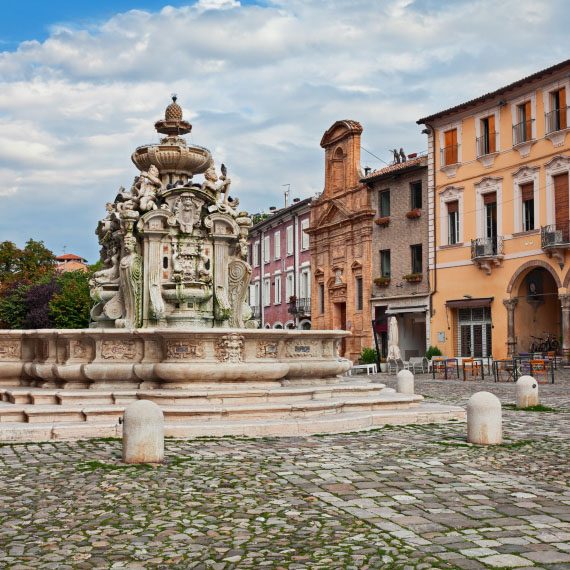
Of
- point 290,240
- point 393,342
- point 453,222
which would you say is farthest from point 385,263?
point 290,240

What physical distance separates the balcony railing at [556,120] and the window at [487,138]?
3417mm

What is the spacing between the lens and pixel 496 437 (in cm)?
1087

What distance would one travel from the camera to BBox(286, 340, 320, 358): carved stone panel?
14.5 m

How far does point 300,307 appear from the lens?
51.1 metres

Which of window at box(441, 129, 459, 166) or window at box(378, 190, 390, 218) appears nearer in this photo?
window at box(441, 129, 459, 166)

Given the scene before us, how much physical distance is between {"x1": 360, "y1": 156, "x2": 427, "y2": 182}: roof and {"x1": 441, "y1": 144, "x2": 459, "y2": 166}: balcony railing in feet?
3.85

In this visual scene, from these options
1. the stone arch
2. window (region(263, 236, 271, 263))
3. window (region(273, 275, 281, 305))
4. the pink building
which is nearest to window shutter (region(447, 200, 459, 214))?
the stone arch

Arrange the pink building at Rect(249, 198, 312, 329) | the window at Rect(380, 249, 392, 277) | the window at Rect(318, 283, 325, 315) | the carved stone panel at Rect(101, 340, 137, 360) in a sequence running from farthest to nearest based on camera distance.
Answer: the pink building at Rect(249, 198, 312, 329), the window at Rect(318, 283, 325, 315), the window at Rect(380, 249, 392, 277), the carved stone panel at Rect(101, 340, 137, 360)

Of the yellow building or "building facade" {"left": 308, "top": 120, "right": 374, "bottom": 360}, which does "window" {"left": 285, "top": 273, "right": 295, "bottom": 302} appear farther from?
the yellow building

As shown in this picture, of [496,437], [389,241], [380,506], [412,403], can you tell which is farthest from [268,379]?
[389,241]

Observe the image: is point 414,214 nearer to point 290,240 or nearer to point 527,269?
point 527,269

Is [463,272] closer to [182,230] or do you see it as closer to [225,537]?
[182,230]

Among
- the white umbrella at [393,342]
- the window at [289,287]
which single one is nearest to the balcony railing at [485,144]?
the white umbrella at [393,342]

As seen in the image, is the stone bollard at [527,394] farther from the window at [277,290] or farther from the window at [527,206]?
the window at [277,290]
